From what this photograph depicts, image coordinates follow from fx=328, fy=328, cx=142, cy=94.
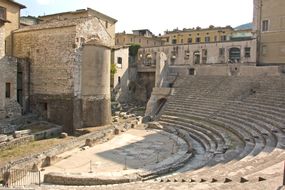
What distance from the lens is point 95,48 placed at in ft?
84.0

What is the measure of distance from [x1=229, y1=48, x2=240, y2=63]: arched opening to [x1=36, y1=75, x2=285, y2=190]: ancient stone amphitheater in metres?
7.80

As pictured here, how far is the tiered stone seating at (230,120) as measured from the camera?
12.2 meters

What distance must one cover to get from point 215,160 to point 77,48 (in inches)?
581

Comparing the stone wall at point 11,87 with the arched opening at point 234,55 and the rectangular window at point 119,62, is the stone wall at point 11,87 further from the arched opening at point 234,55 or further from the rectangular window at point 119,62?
the arched opening at point 234,55

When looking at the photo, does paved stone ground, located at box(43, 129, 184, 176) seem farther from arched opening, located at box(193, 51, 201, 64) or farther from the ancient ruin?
arched opening, located at box(193, 51, 201, 64)

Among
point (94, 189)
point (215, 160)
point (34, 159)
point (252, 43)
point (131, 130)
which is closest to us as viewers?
point (94, 189)

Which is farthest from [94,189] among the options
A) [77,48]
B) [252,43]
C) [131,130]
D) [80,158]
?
[252,43]

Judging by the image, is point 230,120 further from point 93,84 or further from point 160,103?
point 93,84

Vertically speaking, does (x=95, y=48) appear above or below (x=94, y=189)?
above

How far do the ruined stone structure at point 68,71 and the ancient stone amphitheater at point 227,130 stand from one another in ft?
19.9

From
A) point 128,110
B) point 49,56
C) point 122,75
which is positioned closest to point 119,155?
point 49,56

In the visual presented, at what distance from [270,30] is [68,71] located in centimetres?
2153

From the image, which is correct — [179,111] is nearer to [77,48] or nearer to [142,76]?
[77,48]

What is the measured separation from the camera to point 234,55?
37594 mm
